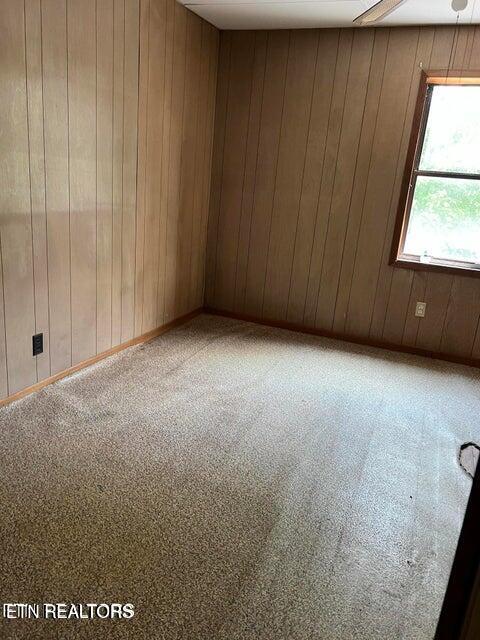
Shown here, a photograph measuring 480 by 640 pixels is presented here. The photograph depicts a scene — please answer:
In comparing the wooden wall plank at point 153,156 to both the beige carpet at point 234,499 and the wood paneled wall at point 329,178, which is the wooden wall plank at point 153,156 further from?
the wood paneled wall at point 329,178

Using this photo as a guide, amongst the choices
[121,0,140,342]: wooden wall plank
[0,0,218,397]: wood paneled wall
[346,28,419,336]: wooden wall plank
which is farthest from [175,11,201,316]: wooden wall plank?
[346,28,419,336]: wooden wall plank

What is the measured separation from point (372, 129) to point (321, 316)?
1.48 metres

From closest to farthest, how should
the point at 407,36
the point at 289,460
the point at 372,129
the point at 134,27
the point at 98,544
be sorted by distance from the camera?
the point at 98,544 → the point at 289,460 → the point at 134,27 → the point at 407,36 → the point at 372,129

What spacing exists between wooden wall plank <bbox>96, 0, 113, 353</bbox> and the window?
2085mm

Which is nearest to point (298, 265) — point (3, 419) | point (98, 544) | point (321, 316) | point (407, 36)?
point (321, 316)

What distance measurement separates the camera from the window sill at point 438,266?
11.7ft

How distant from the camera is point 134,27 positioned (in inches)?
116

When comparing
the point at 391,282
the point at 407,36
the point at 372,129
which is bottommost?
the point at 391,282

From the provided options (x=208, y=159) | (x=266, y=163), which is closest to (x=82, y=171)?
(x=208, y=159)

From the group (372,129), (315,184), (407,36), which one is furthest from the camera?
(315,184)

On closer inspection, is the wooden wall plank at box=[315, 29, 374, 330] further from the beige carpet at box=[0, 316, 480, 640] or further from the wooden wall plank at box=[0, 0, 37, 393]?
the wooden wall plank at box=[0, 0, 37, 393]

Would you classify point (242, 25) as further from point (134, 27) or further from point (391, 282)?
point (391, 282)

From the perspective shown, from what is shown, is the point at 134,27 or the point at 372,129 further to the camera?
the point at 372,129

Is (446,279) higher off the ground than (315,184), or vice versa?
(315,184)
